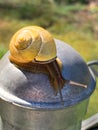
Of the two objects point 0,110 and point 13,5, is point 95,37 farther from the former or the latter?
point 0,110

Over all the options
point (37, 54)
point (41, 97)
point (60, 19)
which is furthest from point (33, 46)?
point (60, 19)

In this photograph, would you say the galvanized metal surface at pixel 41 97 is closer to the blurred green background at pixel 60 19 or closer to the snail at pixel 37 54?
the snail at pixel 37 54

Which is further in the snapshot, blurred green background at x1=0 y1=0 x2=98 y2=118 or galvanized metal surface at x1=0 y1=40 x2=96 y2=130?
blurred green background at x1=0 y1=0 x2=98 y2=118

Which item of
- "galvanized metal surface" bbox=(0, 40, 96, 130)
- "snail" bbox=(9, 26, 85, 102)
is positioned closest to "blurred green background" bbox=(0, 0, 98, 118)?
"galvanized metal surface" bbox=(0, 40, 96, 130)

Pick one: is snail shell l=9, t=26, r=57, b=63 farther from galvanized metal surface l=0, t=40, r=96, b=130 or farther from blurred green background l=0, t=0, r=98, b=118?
blurred green background l=0, t=0, r=98, b=118

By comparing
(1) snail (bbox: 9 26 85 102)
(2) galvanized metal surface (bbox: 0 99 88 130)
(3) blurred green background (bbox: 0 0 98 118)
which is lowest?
(3) blurred green background (bbox: 0 0 98 118)

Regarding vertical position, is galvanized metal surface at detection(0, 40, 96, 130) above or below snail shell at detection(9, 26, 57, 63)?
below
